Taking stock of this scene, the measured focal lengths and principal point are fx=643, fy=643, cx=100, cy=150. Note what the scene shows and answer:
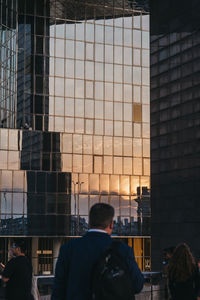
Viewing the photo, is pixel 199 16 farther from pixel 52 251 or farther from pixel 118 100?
pixel 52 251

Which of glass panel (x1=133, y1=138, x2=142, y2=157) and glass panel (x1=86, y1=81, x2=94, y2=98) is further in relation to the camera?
glass panel (x1=133, y1=138, x2=142, y2=157)

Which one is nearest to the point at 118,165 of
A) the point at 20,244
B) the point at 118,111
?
the point at 118,111

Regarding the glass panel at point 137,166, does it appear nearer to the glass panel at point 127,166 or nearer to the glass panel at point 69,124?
the glass panel at point 127,166

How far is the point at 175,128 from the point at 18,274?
43843 mm

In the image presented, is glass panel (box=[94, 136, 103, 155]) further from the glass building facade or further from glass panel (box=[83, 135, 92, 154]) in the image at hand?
glass panel (box=[83, 135, 92, 154])

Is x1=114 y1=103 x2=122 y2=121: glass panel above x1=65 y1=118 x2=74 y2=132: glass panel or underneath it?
above

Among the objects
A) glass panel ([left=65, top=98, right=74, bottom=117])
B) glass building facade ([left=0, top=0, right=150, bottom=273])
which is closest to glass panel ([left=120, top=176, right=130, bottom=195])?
glass building facade ([left=0, top=0, right=150, bottom=273])

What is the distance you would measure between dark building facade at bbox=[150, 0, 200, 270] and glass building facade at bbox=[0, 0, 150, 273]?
133cm

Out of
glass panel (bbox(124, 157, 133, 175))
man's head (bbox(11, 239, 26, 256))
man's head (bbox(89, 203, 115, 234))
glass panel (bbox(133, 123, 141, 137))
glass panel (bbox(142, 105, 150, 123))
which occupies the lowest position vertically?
man's head (bbox(11, 239, 26, 256))

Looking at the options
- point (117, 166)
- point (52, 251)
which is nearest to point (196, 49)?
point (117, 166)

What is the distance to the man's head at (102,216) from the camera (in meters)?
5.28

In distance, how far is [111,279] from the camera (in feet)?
15.9

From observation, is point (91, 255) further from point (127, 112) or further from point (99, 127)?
point (127, 112)

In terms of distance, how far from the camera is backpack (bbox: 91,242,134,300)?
4875 mm
